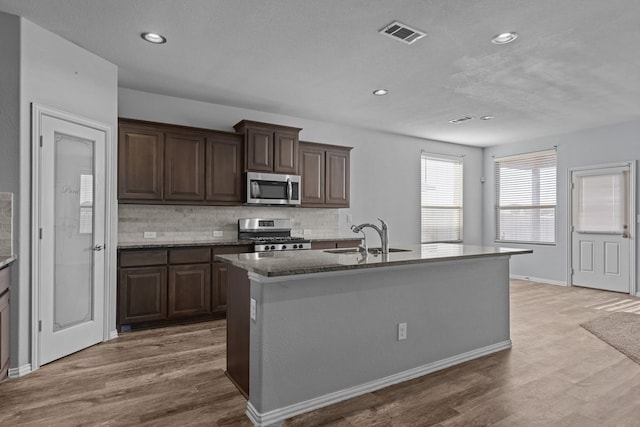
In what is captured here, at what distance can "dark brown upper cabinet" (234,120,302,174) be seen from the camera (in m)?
4.84

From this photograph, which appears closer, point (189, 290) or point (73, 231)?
point (73, 231)

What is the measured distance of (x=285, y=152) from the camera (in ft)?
16.8

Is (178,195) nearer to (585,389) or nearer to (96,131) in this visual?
(96,131)

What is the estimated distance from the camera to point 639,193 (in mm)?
5844

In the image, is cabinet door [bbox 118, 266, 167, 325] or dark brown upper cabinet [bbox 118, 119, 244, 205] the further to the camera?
Answer: dark brown upper cabinet [bbox 118, 119, 244, 205]

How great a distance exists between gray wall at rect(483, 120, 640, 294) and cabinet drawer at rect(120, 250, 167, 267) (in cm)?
648

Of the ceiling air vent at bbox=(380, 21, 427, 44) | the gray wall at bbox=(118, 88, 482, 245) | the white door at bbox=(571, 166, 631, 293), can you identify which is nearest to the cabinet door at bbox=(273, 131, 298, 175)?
the gray wall at bbox=(118, 88, 482, 245)

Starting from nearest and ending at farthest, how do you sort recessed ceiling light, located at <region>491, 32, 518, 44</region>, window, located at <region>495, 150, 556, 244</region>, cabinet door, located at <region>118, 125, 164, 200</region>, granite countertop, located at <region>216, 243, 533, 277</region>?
granite countertop, located at <region>216, 243, 533, 277</region> → recessed ceiling light, located at <region>491, 32, 518, 44</region> → cabinet door, located at <region>118, 125, 164, 200</region> → window, located at <region>495, 150, 556, 244</region>

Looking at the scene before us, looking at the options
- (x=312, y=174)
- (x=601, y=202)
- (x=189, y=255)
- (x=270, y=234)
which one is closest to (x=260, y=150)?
(x=312, y=174)

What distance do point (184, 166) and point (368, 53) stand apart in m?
2.44

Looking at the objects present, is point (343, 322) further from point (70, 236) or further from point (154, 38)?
point (154, 38)

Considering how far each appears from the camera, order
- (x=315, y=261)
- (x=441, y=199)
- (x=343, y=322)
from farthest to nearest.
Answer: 1. (x=441, y=199)
2. (x=343, y=322)
3. (x=315, y=261)

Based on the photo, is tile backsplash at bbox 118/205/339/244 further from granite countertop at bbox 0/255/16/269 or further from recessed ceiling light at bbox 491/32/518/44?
recessed ceiling light at bbox 491/32/518/44

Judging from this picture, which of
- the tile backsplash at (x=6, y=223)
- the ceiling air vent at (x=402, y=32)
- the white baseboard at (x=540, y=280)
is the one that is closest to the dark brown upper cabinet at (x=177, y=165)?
the tile backsplash at (x=6, y=223)
